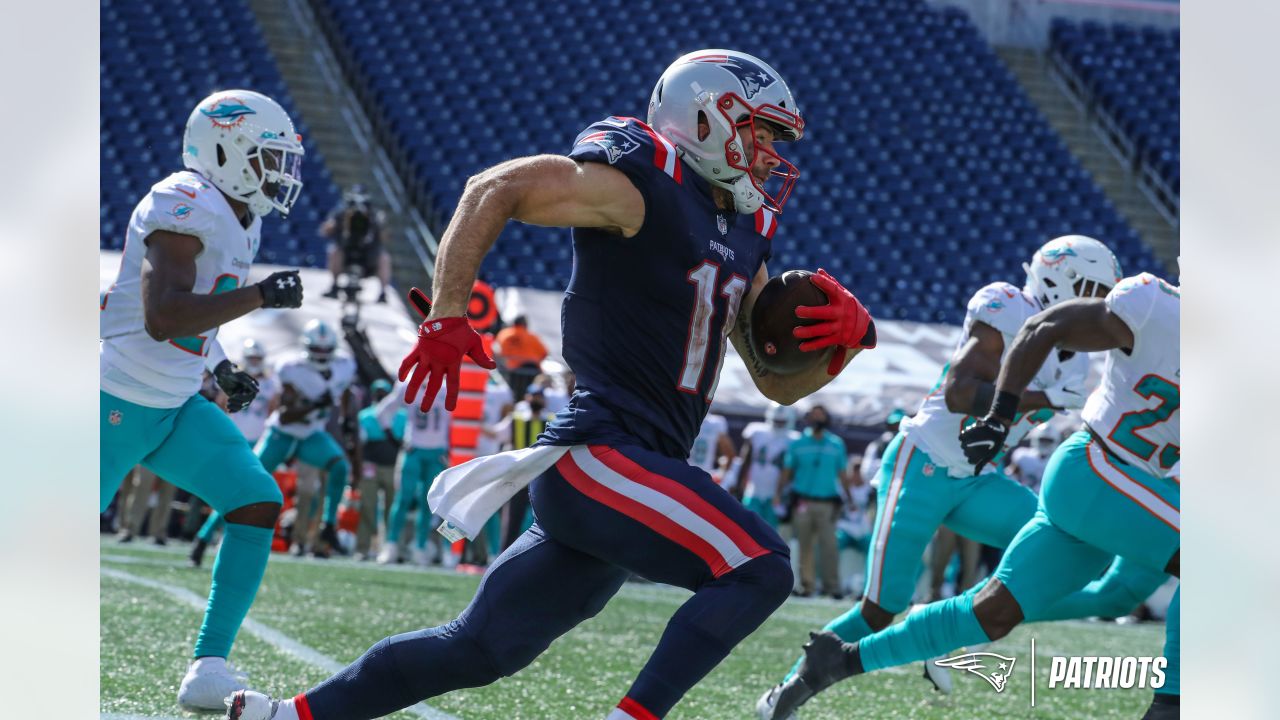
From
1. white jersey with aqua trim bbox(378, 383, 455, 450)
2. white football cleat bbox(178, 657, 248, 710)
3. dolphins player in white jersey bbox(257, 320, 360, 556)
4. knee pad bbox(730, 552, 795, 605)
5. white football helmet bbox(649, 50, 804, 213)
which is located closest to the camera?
knee pad bbox(730, 552, 795, 605)

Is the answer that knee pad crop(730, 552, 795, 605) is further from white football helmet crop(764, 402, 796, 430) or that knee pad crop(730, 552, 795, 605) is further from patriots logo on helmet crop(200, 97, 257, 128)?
white football helmet crop(764, 402, 796, 430)

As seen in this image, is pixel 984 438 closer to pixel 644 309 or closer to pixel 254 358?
pixel 644 309

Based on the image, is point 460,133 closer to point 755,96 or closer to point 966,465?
point 966,465

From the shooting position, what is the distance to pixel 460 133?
16.0m

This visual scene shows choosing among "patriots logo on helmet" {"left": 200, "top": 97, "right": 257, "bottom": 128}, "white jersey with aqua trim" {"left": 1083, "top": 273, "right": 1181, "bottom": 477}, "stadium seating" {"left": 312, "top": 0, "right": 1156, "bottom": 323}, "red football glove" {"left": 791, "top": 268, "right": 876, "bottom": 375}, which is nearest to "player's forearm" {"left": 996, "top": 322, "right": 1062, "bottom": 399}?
"white jersey with aqua trim" {"left": 1083, "top": 273, "right": 1181, "bottom": 477}

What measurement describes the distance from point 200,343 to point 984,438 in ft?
6.51

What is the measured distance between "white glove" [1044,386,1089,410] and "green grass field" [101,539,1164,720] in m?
0.97

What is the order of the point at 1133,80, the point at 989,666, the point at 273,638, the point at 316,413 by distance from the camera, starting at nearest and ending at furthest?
1. the point at 273,638
2. the point at 989,666
3. the point at 316,413
4. the point at 1133,80

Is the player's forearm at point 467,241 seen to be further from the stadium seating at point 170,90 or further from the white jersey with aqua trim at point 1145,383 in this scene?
the stadium seating at point 170,90

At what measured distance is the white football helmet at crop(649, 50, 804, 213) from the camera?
9.14 ft

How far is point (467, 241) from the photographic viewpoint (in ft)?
8.13

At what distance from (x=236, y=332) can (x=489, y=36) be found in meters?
7.20

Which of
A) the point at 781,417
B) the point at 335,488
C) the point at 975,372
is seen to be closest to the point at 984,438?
the point at 975,372

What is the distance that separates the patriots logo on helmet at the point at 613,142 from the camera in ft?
8.64
